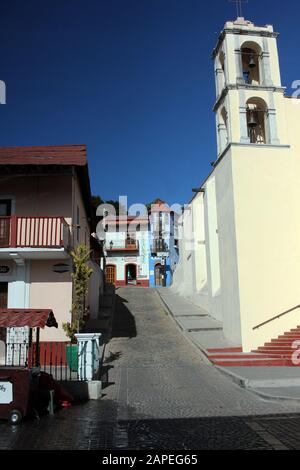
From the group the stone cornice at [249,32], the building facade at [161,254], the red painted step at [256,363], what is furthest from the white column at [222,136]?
the building facade at [161,254]

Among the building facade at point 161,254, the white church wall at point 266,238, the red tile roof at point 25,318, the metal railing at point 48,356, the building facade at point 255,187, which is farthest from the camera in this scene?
the building facade at point 161,254

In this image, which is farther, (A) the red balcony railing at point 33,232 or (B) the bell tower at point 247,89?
(B) the bell tower at point 247,89

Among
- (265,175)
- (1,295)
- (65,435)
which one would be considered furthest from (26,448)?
(265,175)

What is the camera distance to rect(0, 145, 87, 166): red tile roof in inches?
556

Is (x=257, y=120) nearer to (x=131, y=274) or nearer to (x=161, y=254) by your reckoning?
(x=161, y=254)

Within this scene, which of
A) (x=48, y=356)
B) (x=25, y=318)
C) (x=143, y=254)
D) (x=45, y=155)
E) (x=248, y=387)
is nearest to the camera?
(x=25, y=318)

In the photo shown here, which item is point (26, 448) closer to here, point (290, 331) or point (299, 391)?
point (299, 391)

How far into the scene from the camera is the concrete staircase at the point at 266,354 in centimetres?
1306

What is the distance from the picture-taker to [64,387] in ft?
31.1

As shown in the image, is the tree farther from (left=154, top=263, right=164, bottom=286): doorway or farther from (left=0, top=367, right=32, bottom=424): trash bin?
(left=154, top=263, right=164, bottom=286): doorway

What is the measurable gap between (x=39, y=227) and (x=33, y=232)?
264 millimetres

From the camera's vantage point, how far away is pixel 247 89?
16.8 meters

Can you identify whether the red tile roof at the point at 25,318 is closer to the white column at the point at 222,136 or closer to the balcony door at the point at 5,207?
the balcony door at the point at 5,207

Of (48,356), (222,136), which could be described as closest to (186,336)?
(48,356)
